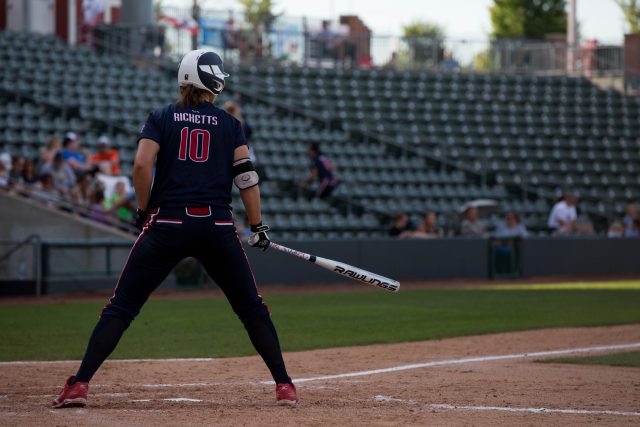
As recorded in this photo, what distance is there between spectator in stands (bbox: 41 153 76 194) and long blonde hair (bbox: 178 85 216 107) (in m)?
13.1

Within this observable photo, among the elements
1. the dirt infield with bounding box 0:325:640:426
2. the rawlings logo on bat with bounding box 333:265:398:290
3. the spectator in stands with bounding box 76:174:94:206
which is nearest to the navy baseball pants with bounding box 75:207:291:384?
the dirt infield with bounding box 0:325:640:426

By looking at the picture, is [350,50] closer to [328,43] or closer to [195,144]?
[328,43]

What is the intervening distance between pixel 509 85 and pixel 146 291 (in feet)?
92.8

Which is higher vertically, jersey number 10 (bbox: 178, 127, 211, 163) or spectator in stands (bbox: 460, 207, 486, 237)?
jersey number 10 (bbox: 178, 127, 211, 163)

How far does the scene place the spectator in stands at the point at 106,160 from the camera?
69.7 feet

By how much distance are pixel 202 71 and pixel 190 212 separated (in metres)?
0.92

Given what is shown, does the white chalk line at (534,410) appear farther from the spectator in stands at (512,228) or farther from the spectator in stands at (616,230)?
the spectator in stands at (616,230)

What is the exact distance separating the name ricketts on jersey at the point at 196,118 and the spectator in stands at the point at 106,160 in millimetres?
14354

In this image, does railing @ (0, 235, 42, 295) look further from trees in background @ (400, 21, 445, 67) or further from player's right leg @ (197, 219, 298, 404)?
trees in background @ (400, 21, 445, 67)

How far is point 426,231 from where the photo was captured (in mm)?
23219

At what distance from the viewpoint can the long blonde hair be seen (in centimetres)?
723

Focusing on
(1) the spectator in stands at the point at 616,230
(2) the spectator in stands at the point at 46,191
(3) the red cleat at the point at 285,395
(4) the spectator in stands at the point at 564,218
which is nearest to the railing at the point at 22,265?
(2) the spectator in stands at the point at 46,191

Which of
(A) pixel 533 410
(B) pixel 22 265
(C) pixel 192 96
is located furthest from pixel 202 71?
(B) pixel 22 265

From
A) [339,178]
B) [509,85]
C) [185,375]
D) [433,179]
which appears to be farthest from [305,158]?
[185,375]
